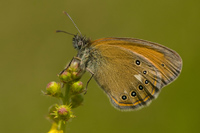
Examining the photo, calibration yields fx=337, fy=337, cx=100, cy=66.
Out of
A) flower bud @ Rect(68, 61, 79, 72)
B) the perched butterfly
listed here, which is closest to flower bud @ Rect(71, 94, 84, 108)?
flower bud @ Rect(68, 61, 79, 72)

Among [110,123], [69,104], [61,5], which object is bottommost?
[69,104]

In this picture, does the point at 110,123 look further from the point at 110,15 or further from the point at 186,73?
the point at 110,15

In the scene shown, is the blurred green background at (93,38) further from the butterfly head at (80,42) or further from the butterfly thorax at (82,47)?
the butterfly head at (80,42)

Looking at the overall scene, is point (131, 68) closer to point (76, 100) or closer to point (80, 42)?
point (80, 42)

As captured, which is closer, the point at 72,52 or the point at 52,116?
the point at 52,116

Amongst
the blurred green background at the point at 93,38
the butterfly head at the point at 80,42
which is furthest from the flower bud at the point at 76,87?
the blurred green background at the point at 93,38

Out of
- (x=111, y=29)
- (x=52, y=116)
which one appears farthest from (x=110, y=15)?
(x=52, y=116)
